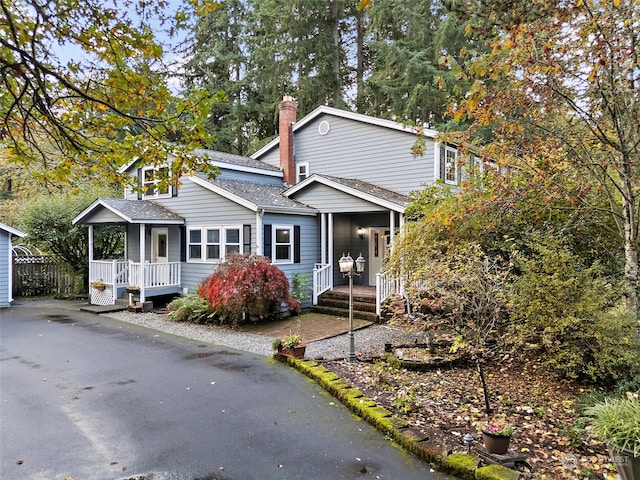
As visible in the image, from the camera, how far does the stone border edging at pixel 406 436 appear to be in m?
3.80

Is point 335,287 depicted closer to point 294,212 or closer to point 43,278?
point 294,212

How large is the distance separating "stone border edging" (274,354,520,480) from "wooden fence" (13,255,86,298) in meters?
14.9

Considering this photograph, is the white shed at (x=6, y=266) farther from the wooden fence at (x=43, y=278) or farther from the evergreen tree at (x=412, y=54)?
the evergreen tree at (x=412, y=54)

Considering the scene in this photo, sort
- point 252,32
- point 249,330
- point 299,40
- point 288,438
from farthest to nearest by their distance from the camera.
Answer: point 252,32 → point 299,40 → point 249,330 → point 288,438

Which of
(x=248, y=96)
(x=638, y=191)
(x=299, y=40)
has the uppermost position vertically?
(x=299, y=40)

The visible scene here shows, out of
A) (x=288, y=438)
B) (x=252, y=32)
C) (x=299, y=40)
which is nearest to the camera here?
(x=288, y=438)

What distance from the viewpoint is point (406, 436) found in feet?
14.8

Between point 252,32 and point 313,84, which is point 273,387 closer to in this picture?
point 313,84

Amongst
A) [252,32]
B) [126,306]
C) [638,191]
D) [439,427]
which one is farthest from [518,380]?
[252,32]

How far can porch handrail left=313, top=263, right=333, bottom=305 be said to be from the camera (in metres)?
13.7

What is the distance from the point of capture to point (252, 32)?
→ 2744 cm

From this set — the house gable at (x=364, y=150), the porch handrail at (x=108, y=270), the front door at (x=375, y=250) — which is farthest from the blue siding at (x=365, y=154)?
the porch handrail at (x=108, y=270)

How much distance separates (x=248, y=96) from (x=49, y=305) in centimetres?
1843

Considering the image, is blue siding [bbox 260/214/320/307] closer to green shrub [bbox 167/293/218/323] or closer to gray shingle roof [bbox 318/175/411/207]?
gray shingle roof [bbox 318/175/411/207]
